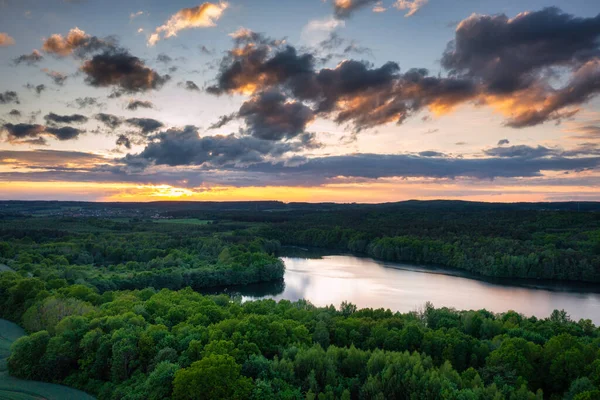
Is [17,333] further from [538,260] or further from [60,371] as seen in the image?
[538,260]

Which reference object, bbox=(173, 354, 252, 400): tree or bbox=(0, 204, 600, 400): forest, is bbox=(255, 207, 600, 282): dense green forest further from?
bbox=(173, 354, 252, 400): tree

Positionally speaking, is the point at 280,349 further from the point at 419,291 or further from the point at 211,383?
the point at 419,291

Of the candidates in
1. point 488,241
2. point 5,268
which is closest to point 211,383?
point 5,268

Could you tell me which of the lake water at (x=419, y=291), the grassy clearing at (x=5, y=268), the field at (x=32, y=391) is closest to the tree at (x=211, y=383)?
the field at (x=32, y=391)

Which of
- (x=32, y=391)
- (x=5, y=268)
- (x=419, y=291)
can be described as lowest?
(x=419, y=291)

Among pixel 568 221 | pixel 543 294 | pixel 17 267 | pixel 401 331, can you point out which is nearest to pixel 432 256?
pixel 543 294

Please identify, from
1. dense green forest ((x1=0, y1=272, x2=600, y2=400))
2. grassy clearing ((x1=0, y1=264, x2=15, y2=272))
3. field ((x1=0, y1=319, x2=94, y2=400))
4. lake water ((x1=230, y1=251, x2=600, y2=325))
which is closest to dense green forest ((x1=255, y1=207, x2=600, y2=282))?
lake water ((x1=230, y1=251, x2=600, y2=325))

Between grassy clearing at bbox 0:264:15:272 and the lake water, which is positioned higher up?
grassy clearing at bbox 0:264:15:272

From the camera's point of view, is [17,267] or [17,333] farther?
[17,267]

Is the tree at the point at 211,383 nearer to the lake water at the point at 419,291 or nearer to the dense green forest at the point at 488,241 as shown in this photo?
the lake water at the point at 419,291
